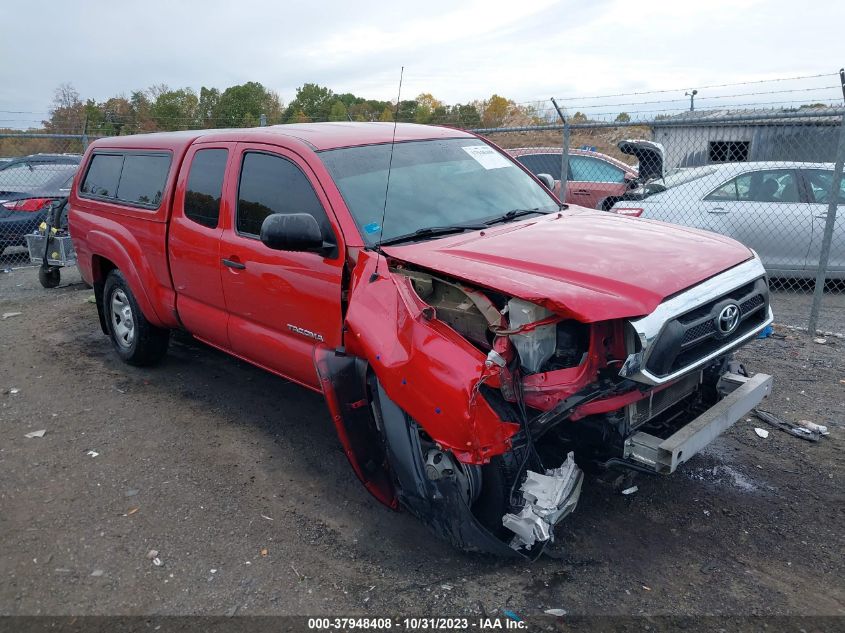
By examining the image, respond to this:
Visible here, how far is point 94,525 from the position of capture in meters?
3.65

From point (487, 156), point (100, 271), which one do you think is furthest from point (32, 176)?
point (487, 156)

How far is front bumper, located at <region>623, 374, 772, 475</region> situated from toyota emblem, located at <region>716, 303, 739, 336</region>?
402 mm

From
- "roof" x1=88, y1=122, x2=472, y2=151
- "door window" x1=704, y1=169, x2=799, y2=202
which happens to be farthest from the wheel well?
"door window" x1=704, y1=169, x2=799, y2=202

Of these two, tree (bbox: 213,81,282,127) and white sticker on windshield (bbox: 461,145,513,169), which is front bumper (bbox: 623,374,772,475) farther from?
tree (bbox: 213,81,282,127)

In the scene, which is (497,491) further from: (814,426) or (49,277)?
(49,277)

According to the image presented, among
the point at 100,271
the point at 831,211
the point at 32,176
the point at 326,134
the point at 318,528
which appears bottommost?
the point at 318,528

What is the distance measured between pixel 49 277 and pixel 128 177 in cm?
432

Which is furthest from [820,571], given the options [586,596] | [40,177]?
[40,177]

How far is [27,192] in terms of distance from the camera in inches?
428

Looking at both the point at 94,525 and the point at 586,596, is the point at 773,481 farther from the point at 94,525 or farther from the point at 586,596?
the point at 94,525

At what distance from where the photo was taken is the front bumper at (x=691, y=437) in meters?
2.97

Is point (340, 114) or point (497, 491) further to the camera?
point (340, 114)

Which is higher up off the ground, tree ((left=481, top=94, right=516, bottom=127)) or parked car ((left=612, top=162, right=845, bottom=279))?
tree ((left=481, top=94, right=516, bottom=127))

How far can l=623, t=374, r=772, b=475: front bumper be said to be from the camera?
9.74 ft
